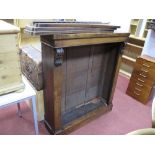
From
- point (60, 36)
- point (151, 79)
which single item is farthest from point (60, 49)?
point (151, 79)

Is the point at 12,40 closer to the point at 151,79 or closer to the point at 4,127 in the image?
the point at 4,127

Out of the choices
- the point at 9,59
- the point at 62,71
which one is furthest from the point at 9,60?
the point at 62,71

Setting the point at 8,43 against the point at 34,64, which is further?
the point at 34,64

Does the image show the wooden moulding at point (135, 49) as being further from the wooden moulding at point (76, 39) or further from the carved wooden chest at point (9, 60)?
the carved wooden chest at point (9, 60)

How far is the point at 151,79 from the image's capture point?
2.19 meters

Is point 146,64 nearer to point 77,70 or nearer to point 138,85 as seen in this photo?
point 138,85

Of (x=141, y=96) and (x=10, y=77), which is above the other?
(x=10, y=77)

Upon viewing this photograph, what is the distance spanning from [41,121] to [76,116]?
0.44 m

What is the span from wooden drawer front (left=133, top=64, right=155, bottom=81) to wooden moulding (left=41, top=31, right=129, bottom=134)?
59 cm

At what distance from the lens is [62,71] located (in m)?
1.39

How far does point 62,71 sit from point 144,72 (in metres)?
1.40

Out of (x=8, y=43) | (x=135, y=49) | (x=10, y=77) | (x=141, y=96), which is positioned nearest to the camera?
(x=8, y=43)

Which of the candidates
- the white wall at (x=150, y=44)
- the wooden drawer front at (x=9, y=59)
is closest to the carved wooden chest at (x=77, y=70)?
the wooden drawer front at (x=9, y=59)
